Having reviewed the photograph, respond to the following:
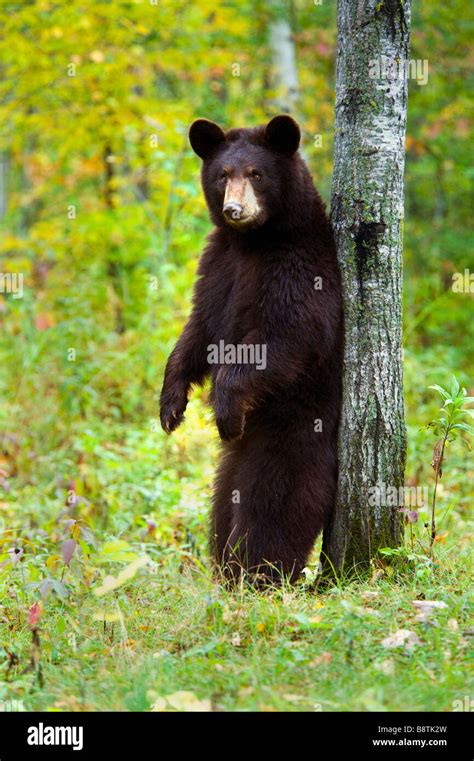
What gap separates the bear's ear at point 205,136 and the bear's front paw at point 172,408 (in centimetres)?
141

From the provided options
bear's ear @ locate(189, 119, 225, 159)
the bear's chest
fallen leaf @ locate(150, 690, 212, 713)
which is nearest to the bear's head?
bear's ear @ locate(189, 119, 225, 159)

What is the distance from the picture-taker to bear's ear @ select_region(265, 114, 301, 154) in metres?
4.64

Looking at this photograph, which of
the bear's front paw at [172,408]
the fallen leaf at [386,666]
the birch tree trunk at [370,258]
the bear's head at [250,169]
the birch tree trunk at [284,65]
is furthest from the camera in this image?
the birch tree trunk at [284,65]

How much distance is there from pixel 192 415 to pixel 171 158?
319 centimetres

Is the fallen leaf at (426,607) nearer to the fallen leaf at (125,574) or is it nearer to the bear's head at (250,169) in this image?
the fallen leaf at (125,574)

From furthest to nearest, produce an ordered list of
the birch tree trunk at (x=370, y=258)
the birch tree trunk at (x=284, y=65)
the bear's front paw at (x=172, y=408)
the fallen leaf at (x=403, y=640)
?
the birch tree trunk at (x=284, y=65) → the bear's front paw at (x=172, y=408) → the birch tree trunk at (x=370, y=258) → the fallen leaf at (x=403, y=640)

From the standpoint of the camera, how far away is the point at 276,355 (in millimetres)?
4457

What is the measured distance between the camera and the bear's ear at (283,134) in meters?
4.64

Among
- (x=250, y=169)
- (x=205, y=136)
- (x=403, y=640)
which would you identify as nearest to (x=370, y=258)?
(x=250, y=169)

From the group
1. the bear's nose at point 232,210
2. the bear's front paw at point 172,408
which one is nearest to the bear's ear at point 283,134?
the bear's nose at point 232,210

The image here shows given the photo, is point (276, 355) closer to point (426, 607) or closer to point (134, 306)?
point (426, 607)

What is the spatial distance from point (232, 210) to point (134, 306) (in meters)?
5.56

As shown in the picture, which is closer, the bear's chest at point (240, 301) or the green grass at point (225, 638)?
the green grass at point (225, 638)
